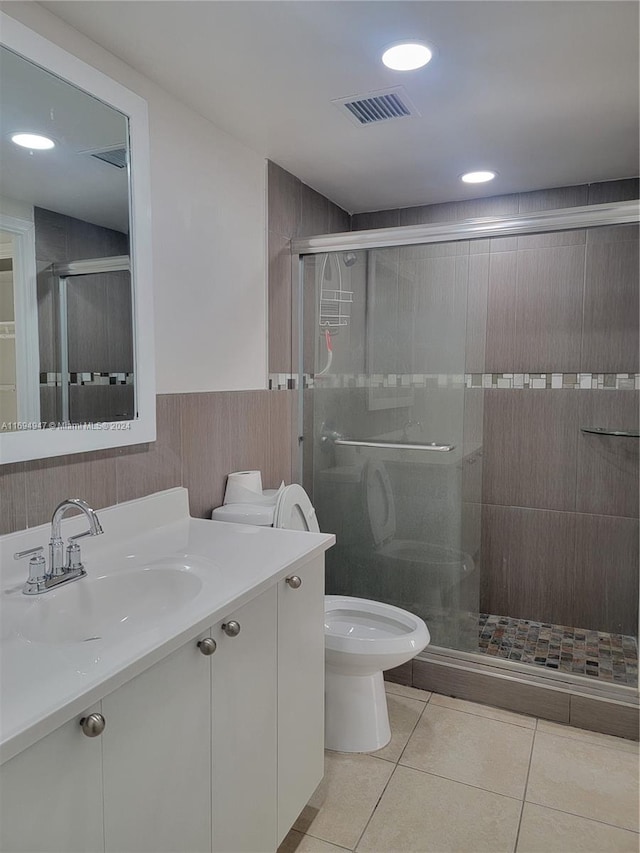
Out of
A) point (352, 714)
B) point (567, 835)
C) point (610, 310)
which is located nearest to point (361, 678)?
point (352, 714)

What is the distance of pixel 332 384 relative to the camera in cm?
278

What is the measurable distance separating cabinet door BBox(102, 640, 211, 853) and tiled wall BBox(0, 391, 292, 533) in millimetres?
640

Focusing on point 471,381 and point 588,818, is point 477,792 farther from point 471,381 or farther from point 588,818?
point 471,381

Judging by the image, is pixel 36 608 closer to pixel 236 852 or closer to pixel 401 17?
pixel 236 852

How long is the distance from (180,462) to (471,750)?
148cm

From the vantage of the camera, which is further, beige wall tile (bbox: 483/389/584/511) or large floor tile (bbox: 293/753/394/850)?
beige wall tile (bbox: 483/389/584/511)

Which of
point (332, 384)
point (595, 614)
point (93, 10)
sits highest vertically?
point (93, 10)

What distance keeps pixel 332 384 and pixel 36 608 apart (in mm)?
1716

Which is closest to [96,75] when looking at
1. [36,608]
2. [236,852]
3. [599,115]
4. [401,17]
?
[401,17]

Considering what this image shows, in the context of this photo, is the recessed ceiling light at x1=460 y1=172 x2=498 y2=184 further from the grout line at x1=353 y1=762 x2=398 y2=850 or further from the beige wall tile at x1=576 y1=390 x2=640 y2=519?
the grout line at x1=353 y1=762 x2=398 y2=850

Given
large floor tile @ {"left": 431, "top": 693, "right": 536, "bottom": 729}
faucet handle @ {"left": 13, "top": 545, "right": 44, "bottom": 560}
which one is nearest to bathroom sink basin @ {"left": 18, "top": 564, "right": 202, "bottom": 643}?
faucet handle @ {"left": 13, "top": 545, "right": 44, "bottom": 560}

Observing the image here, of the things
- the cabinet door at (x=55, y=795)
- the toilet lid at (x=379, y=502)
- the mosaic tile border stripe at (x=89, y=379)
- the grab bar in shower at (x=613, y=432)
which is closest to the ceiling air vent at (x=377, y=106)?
the mosaic tile border stripe at (x=89, y=379)

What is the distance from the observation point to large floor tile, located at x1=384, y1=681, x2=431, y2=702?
8.30ft

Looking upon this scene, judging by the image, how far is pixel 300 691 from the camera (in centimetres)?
168
